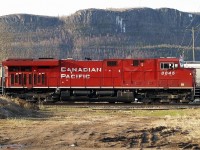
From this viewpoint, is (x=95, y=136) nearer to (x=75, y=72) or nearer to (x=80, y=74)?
(x=80, y=74)

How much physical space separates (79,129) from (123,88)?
19989 mm

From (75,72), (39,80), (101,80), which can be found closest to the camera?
(101,80)

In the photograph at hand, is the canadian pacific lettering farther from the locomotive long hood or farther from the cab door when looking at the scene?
the cab door

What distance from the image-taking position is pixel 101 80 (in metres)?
36.8

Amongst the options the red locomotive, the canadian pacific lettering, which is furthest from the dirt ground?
the canadian pacific lettering

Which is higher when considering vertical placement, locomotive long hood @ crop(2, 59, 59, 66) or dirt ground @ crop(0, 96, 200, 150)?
locomotive long hood @ crop(2, 59, 59, 66)

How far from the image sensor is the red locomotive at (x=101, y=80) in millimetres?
35781

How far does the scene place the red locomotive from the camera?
117 ft

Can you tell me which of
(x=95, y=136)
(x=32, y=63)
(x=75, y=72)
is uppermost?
(x=32, y=63)

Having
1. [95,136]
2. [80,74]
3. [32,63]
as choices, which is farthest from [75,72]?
[95,136]

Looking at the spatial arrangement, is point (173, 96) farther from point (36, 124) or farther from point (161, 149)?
point (161, 149)

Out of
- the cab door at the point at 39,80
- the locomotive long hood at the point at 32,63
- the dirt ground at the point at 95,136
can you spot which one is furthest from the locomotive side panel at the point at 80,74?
the dirt ground at the point at 95,136

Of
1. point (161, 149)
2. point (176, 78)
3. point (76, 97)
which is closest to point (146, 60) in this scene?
point (176, 78)

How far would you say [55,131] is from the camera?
617 inches
